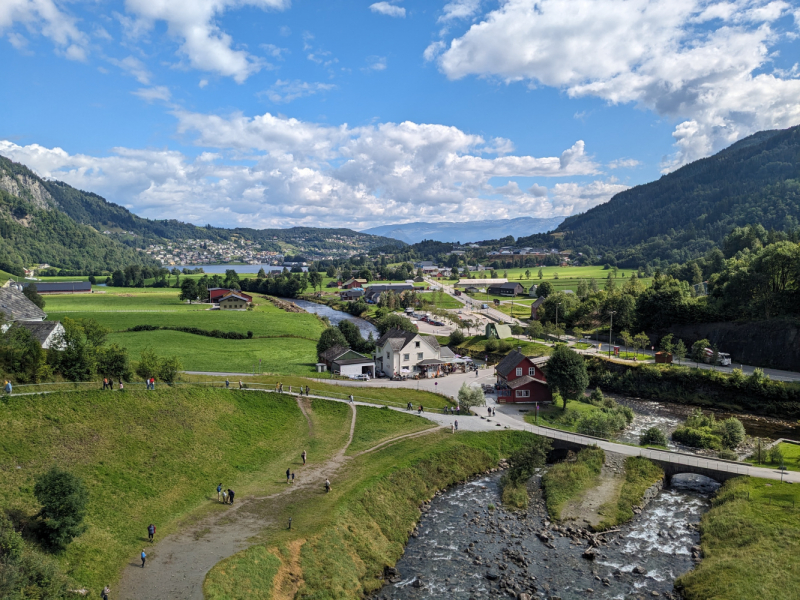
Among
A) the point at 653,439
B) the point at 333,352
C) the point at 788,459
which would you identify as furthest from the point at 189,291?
the point at 788,459

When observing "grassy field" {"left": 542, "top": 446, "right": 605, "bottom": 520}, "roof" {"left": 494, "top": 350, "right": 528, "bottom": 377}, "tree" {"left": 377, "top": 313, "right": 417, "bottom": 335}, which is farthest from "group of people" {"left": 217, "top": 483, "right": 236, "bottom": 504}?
"tree" {"left": 377, "top": 313, "right": 417, "bottom": 335}

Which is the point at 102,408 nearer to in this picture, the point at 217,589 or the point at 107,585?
the point at 107,585

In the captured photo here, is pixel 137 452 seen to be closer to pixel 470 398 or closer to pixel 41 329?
pixel 41 329

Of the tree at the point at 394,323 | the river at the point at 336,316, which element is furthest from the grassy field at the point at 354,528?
the river at the point at 336,316

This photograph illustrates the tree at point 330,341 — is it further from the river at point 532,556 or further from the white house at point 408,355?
the river at point 532,556

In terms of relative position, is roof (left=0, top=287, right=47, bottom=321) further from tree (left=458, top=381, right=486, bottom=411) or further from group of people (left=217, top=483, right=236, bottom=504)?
tree (left=458, top=381, right=486, bottom=411)

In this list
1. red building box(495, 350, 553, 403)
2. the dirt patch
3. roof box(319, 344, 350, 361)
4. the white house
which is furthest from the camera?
roof box(319, 344, 350, 361)
